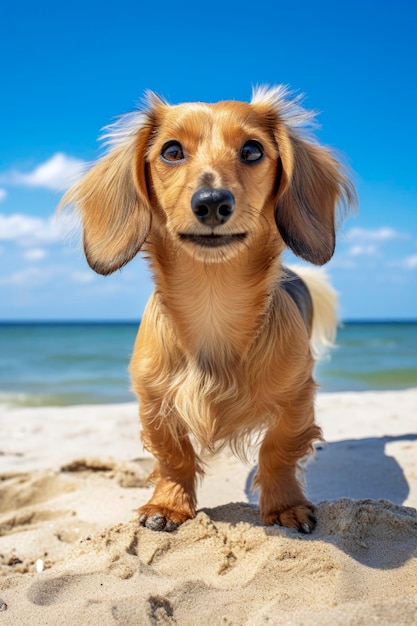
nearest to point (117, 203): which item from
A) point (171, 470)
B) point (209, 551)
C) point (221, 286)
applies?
point (221, 286)

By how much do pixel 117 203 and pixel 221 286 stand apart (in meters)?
0.62

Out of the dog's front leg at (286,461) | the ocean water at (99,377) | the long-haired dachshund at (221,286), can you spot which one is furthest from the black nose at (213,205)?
the ocean water at (99,377)

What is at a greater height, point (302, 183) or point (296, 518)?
point (302, 183)

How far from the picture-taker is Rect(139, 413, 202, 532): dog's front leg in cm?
298

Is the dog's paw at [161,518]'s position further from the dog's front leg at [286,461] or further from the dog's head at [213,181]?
the dog's head at [213,181]

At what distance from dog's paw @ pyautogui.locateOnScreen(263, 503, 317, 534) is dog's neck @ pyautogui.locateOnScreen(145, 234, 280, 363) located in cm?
75

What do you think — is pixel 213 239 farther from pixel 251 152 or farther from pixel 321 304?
pixel 321 304

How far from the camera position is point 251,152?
2730 millimetres

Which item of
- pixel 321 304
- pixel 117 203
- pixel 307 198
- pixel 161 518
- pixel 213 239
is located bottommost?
pixel 161 518

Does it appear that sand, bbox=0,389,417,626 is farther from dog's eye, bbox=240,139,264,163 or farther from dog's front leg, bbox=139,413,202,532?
dog's eye, bbox=240,139,264,163

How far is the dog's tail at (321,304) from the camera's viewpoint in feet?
16.9

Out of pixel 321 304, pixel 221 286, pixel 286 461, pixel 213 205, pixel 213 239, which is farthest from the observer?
pixel 321 304

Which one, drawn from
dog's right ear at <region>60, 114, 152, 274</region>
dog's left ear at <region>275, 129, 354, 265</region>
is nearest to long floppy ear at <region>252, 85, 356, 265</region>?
dog's left ear at <region>275, 129, 354, 265</region>

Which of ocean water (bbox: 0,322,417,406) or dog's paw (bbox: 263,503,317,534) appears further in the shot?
ocean water (bbox: 0,322,417,406)
